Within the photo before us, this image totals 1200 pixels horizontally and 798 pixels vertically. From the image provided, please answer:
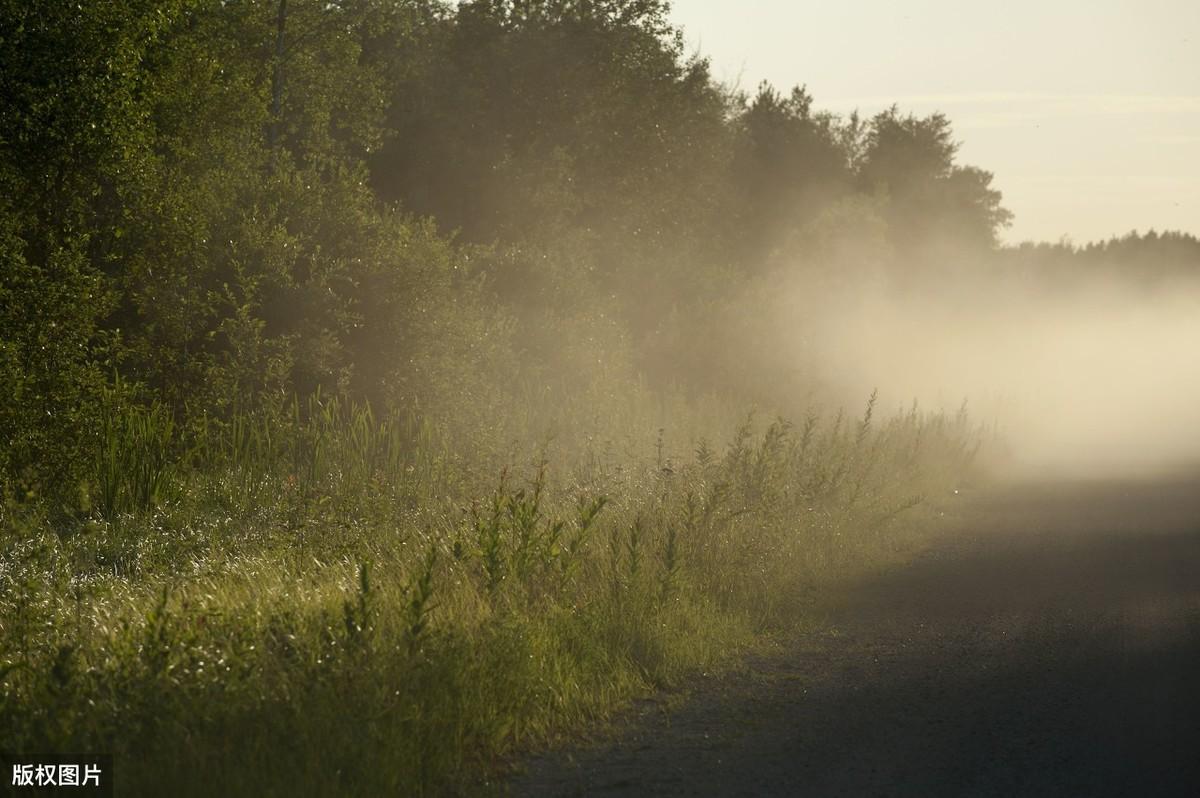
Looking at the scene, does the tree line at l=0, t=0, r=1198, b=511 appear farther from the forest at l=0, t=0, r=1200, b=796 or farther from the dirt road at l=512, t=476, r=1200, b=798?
the dirt road at l=512, t=476, r=1200, b=798

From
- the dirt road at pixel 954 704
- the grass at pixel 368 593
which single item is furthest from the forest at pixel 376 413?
the dirt road at pixel 954 704

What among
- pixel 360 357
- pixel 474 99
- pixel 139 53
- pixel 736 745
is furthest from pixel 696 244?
pixel 736 745

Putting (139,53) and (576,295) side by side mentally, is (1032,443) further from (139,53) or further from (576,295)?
(139,53)

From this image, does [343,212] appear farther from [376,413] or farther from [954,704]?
[954,704]

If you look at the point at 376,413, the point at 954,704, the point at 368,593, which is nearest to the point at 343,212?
the point at 376,413

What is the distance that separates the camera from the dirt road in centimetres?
556

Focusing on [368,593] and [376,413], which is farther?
[376,413]

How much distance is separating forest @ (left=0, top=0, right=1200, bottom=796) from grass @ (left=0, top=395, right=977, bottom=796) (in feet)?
0.10

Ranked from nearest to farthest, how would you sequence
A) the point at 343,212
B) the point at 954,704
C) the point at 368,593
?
1. the point at 368,593
2. the point at 954,704
3. the point at 343,212

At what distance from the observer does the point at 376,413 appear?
16234mm

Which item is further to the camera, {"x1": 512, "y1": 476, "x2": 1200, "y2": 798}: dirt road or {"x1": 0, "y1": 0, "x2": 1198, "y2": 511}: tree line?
{"x1": 0, "y1": 0, "x2": 1198, "y2": 511}: tree line

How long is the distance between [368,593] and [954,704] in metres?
3.07

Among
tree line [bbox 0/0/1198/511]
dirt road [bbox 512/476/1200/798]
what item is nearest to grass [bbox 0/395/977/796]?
dirt road [bbox 512/476/1200/798]

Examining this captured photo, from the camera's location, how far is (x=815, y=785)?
548 cm
